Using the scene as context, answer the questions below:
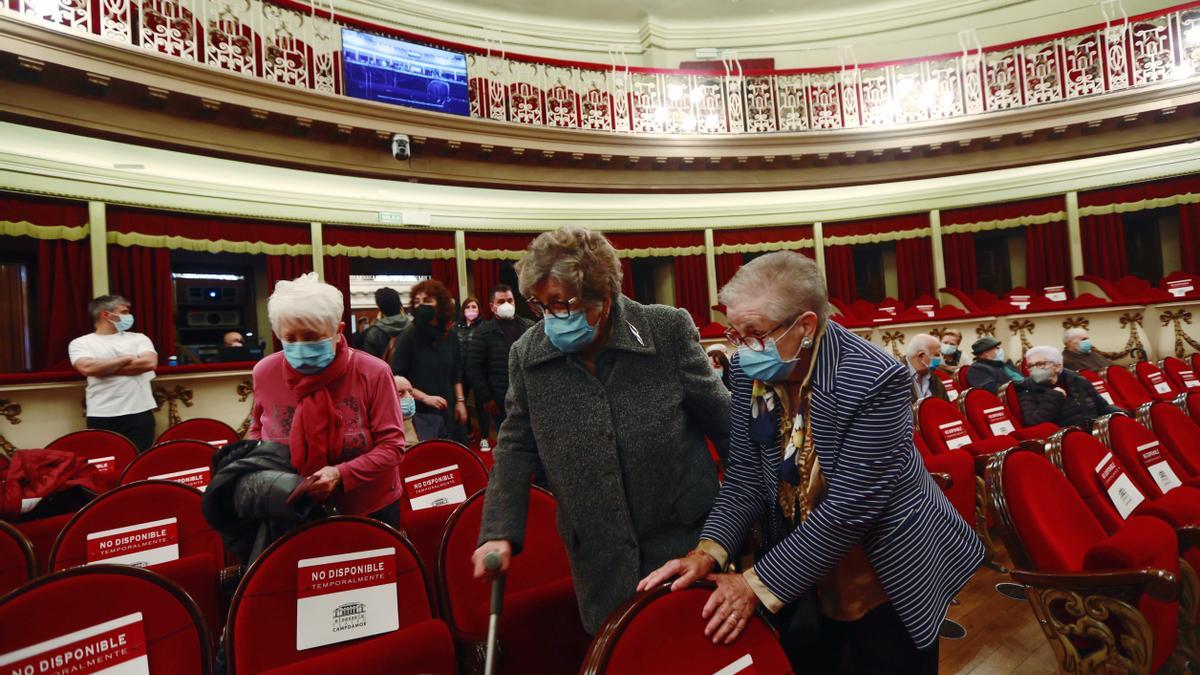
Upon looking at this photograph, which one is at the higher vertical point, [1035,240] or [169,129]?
[169,129]

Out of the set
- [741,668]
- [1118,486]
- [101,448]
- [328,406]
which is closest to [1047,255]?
[1118,486]

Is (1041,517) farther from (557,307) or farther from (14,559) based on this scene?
(14,559)

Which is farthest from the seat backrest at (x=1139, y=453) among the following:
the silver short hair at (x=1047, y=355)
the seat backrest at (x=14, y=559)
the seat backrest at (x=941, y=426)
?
the seat backrest at (x=14, y=559)

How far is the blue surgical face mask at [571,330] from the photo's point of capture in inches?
50.5

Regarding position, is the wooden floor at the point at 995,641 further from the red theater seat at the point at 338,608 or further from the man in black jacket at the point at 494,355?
the man in black jacket at the point at 494,355

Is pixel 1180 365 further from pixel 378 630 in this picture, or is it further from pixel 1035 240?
pixel 378 630

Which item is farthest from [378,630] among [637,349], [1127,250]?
[1127,250]

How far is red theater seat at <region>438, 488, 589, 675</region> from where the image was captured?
5.12 ft

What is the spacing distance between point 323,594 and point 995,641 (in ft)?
7.97

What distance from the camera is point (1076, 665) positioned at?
60.6 inches

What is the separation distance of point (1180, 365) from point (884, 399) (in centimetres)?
662

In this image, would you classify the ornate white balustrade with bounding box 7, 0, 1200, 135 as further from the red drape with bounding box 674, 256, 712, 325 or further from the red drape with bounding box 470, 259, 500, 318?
the red drape with bounding box 674, 256, 712, 325

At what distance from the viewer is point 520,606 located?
5.22 ft

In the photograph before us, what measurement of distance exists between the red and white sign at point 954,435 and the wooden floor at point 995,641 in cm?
81
